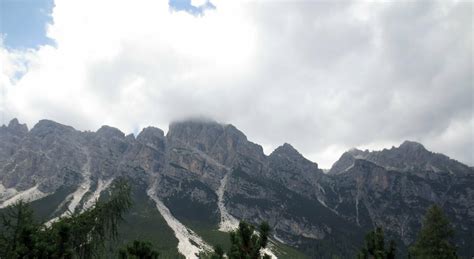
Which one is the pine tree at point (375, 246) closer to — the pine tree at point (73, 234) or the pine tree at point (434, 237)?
the pine tree at point (73, 234)

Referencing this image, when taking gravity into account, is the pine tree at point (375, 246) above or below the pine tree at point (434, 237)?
below

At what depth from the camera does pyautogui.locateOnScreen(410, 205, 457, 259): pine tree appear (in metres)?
61.2

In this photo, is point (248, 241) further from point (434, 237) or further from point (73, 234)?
point (434, 237)

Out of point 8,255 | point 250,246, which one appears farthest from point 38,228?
point 250,246

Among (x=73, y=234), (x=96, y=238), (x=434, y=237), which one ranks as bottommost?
(x=73, y=234)

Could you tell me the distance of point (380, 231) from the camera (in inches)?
1572

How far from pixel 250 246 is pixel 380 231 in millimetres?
15008

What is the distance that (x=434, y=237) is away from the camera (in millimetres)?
62656

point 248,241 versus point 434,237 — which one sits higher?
point 434,237

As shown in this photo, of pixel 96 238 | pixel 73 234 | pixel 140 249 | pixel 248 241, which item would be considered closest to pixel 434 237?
pixel 248 241

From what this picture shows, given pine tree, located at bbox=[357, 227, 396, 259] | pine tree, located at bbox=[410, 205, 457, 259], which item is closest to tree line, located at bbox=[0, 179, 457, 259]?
pine tree, located at bbox=[357, 227, 396, 259]

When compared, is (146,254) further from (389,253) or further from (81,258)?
(389,253)

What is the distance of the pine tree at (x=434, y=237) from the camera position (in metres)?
61.2

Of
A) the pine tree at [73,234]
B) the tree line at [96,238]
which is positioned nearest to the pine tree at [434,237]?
the tree line at [96,238]
